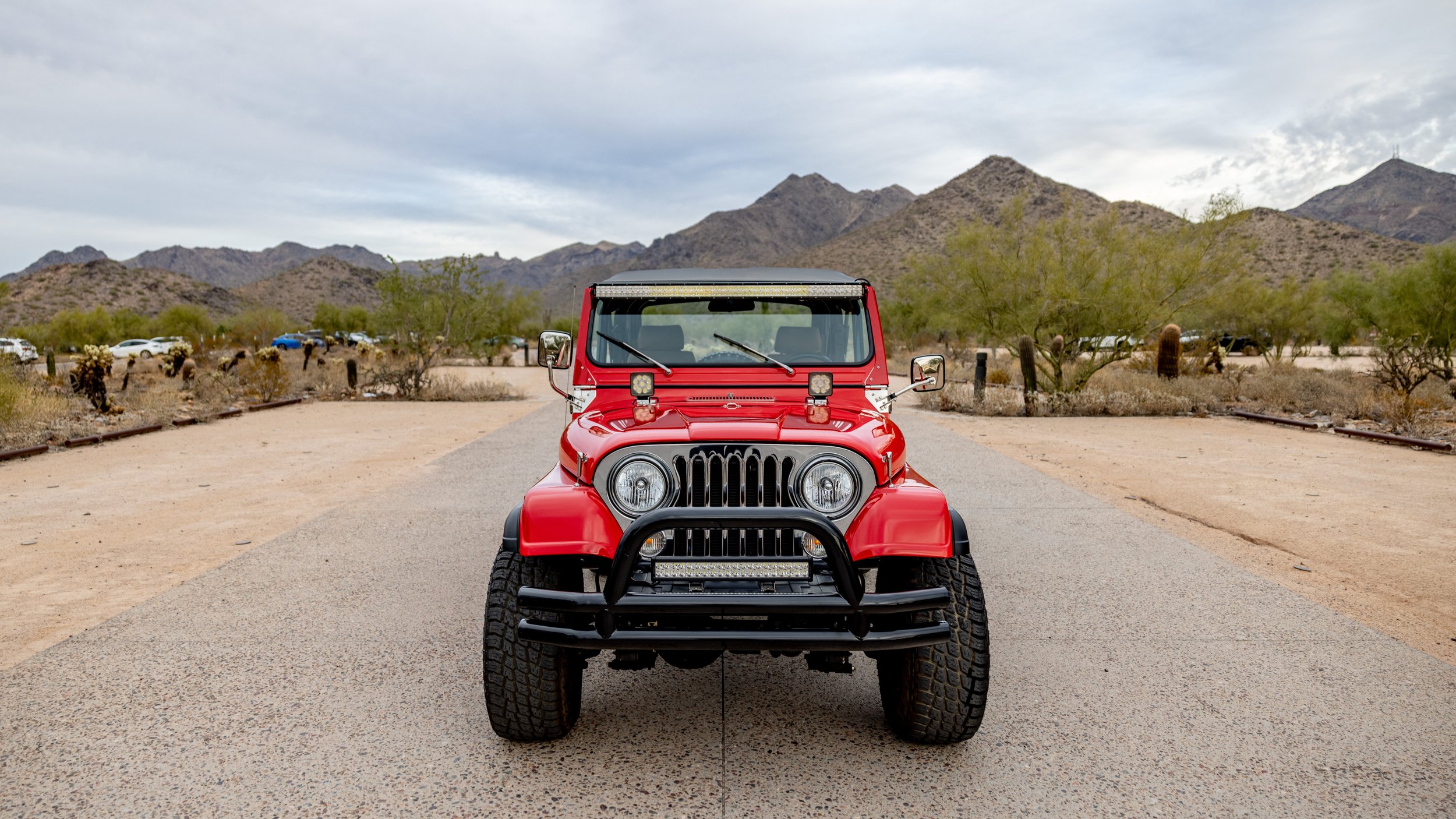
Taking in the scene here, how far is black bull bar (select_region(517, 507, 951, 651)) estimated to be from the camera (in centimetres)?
266

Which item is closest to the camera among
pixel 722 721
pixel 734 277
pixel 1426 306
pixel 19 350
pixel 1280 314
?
pixel 722 721

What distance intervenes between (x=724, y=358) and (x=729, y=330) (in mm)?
206

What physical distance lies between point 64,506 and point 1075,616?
855 cm

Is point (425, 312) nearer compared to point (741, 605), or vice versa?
point (741, 605)

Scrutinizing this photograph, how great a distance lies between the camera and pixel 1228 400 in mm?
18344

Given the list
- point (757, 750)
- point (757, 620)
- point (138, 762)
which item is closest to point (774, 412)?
point (757, 620)

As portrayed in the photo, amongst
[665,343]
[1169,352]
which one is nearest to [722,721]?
[665,343]

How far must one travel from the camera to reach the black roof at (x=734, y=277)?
412 centimetres

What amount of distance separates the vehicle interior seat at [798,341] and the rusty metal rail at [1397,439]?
11.0 meters

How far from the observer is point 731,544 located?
2975mm

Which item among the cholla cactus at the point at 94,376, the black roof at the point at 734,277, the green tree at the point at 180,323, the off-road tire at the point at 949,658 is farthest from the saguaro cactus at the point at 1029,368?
the green tree at the point at 180,323

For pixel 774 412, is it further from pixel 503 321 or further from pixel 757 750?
pixel 503 321

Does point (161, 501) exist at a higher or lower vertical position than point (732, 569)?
lower

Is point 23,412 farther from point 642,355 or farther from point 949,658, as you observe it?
point 949,658
